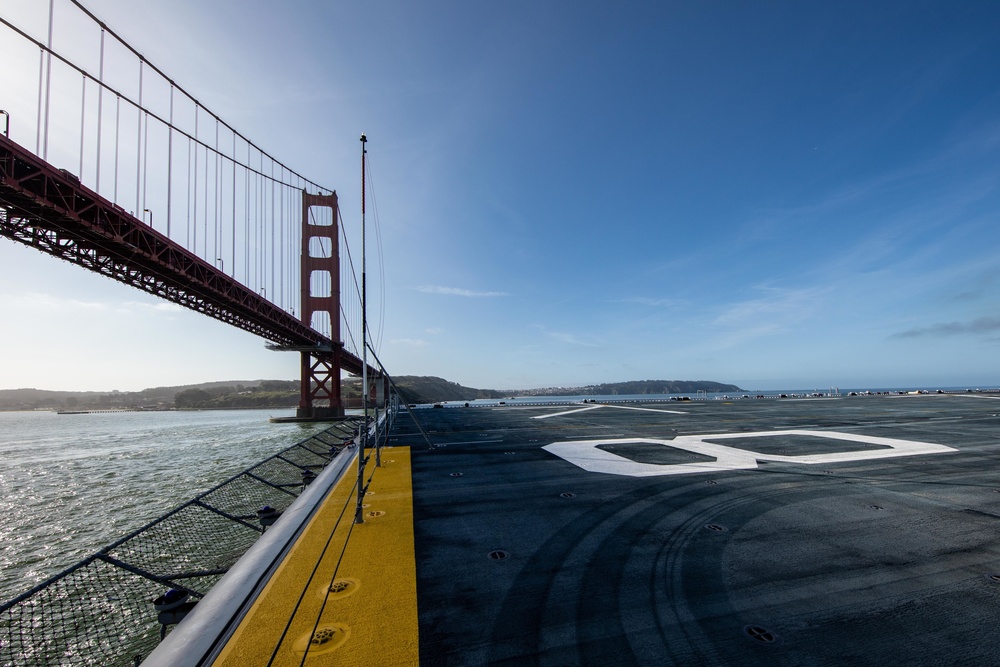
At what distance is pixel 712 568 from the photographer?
15.0ft

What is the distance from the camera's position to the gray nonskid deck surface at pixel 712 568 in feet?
10.8

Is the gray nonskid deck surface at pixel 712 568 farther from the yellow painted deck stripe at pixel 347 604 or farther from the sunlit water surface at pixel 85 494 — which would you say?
the sunlit water surface at pixel 85 494

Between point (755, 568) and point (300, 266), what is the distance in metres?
71.9

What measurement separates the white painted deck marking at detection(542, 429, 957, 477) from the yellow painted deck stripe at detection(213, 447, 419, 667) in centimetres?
587

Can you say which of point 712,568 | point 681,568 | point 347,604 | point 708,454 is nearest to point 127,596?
point 347,604

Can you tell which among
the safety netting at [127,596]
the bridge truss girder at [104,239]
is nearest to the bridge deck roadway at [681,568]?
the safety netting at [127,596]

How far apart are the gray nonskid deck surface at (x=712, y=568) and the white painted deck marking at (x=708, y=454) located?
0.89 meters

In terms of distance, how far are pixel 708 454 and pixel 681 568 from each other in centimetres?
807

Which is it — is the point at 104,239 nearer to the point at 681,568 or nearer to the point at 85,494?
the point at 85,494

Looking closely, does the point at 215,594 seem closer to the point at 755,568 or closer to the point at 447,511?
the point at 447,511

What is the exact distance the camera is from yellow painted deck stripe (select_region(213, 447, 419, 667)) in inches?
123

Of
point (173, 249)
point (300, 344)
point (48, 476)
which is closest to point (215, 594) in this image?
point (48, 476)

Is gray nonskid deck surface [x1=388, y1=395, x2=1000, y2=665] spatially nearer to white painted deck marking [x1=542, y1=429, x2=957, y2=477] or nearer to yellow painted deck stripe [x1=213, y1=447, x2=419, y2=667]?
yellow painted deck stripe [x1=213, y1=447, x2=419, y2=667]

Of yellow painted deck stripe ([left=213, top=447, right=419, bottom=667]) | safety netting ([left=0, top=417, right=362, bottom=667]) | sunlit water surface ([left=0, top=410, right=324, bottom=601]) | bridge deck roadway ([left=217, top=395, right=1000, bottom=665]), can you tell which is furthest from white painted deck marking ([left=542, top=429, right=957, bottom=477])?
sunlit water surface ([left=0, top=410, right=324, bottom=601])
